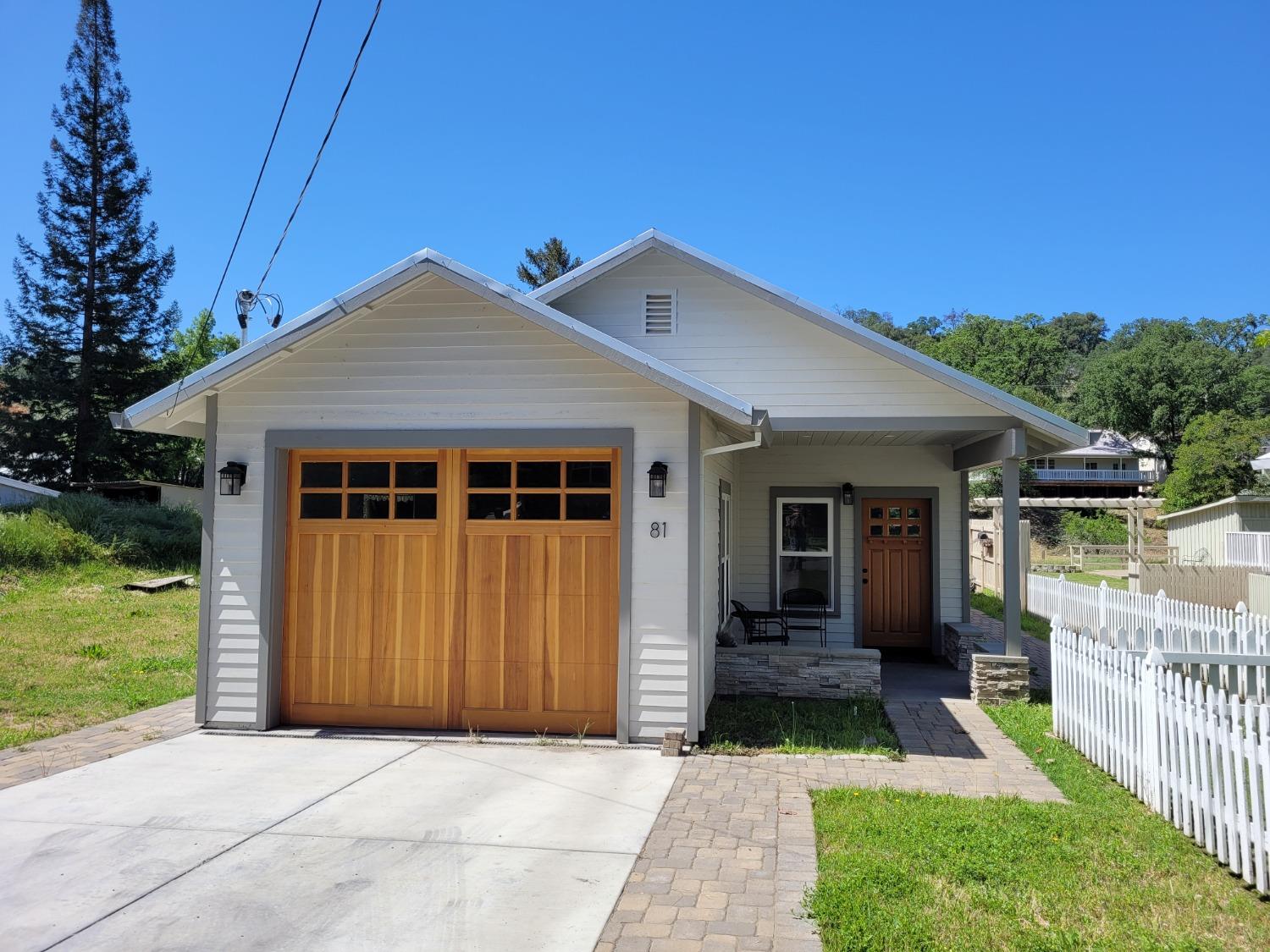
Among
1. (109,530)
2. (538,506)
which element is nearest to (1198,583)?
(538,506)

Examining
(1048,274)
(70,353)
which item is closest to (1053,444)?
(70,353)

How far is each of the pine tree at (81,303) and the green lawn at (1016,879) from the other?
3141cm

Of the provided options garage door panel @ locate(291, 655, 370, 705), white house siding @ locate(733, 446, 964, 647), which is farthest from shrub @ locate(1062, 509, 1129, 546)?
garage door panel @ locate(291, 655, 370, 705)

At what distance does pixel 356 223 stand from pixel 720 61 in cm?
592

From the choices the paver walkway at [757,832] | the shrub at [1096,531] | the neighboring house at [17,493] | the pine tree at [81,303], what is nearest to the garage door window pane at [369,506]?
the paver walkway at [757,832]

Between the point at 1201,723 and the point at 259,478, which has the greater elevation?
the point at 259,478

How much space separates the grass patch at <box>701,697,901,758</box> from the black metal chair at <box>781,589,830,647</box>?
8.41ft

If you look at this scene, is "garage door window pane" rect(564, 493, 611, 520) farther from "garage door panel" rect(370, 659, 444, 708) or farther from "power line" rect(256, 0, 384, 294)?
"power line" rect(256, 0, 384, 294)

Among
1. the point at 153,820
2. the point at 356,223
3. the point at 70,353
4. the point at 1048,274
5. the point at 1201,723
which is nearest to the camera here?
the point at 1201,723

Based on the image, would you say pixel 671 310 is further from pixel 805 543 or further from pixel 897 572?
pixel 897 572

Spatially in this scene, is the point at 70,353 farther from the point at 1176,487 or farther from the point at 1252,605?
the point at 1176,487

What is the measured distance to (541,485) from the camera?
7625mm

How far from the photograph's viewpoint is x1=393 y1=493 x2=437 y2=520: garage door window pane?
771 centimetres

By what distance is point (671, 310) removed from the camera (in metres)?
10.4
